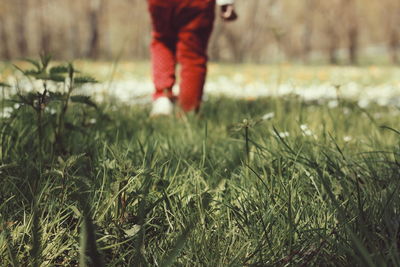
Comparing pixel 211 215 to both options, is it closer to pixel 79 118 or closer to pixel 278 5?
pixel 79 118

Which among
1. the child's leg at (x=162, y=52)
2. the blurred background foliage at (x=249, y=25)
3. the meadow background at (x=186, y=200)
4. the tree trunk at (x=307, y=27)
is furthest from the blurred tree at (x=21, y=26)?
the meadow background at (x=186, y=200)

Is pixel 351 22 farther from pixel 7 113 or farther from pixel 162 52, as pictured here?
pixel 7 113

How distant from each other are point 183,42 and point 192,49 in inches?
3.3

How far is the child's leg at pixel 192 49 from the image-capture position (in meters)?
3.02

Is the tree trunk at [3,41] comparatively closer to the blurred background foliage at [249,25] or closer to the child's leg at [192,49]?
the blurred background foliage at [249,25]

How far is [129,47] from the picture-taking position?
110ft

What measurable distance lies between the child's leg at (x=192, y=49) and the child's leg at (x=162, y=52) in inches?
4.8

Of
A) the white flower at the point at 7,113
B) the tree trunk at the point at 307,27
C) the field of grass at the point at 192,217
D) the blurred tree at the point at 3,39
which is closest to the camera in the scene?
the field of grass at the point at 192,217

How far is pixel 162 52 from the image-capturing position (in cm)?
324

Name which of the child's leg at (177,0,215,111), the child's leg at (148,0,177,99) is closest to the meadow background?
the child's leg at (177,0,215,111)

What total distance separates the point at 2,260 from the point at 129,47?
1330 inches

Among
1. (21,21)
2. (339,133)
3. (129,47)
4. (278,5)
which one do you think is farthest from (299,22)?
(339,133)

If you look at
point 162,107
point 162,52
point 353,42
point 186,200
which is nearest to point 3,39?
point 353,42

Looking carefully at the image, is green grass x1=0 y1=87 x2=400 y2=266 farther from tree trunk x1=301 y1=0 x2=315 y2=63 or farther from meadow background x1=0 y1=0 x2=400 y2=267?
tree trunk x1=301 y1=0 x2=315 y2=63
